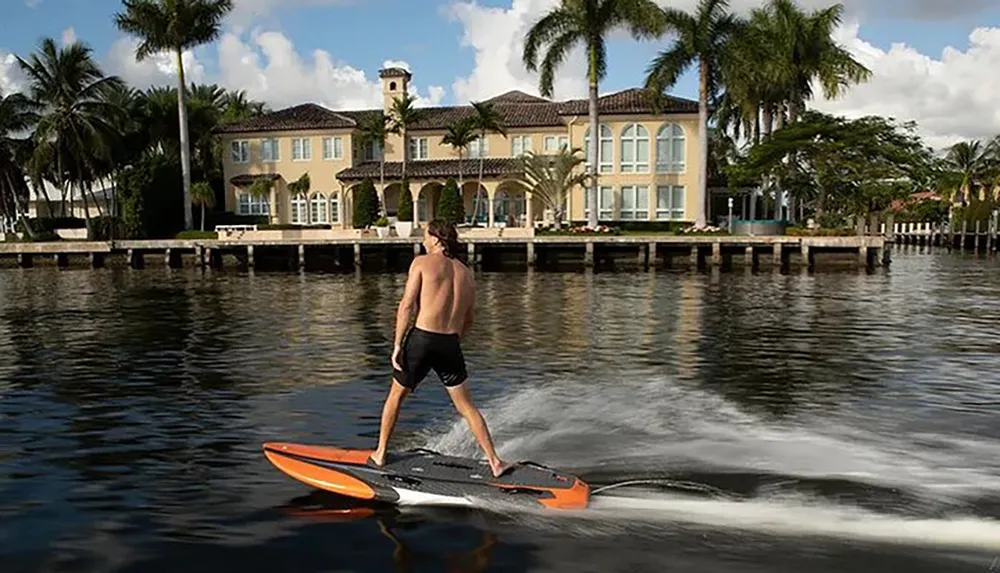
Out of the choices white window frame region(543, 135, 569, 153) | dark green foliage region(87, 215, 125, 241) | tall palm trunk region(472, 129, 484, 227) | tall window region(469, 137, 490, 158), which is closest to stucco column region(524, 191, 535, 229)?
tall palm trunk region(472, 129, 484, 227)

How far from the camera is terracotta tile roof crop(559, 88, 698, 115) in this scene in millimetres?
55938

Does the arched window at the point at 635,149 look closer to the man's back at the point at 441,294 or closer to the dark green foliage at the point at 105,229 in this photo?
the dark green foliage at the point at 105,229

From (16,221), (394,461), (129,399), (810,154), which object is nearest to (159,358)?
(129,399)

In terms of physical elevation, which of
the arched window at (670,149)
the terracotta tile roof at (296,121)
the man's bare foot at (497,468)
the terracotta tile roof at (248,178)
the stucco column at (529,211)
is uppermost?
the terracotta tile roof at (296,121)

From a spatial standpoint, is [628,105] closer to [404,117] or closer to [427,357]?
[404,117]

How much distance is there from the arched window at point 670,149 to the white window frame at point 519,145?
8.90 meters

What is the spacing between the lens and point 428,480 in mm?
7441

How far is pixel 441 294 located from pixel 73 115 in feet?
179

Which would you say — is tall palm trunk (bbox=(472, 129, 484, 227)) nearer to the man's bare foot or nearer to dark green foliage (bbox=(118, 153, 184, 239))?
dark green foliage (bbox=(118, 153, 184, 239))

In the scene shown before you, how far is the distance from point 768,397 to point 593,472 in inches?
177

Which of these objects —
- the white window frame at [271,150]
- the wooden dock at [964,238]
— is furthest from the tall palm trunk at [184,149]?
the wooden dock at [964,238]

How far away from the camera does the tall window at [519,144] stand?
197 ft

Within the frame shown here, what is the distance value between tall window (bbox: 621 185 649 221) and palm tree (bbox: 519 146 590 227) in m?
4.80

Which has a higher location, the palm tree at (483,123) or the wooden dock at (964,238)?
the palm tree at (483,123)
